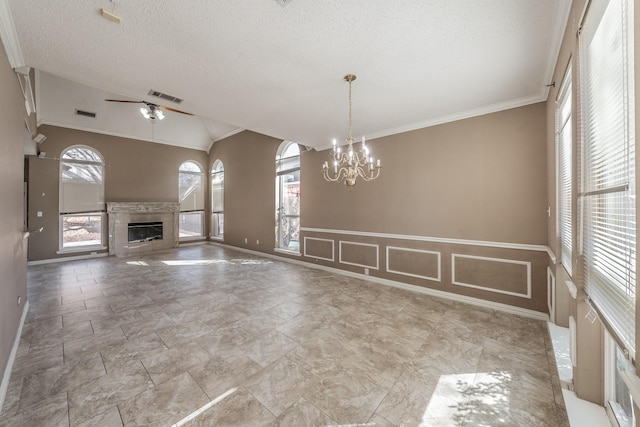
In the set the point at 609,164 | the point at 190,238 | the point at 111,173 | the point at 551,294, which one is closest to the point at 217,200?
the point at 190,238

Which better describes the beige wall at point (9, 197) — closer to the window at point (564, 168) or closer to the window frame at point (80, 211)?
the window at point (564, 168)

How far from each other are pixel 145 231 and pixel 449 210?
8279 millimetres

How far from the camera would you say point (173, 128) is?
7.89 m

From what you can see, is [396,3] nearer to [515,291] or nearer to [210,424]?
[210,424]

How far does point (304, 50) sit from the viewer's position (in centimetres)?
220

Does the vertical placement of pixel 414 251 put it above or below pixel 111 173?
below

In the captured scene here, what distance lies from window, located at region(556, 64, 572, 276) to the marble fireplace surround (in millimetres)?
9130

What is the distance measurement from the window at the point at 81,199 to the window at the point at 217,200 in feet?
9.94

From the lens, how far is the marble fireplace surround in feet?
22.8

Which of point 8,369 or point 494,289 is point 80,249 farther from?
point 494,289

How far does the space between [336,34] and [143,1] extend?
4.55 ft

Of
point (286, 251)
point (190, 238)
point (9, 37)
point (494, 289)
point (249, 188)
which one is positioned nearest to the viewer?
point (9, 37)

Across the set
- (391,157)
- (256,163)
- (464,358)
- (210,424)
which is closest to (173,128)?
(256,163)

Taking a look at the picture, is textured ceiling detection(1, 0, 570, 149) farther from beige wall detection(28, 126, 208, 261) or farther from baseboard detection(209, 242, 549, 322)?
beige wall detection(28, 126, 208, 261)
